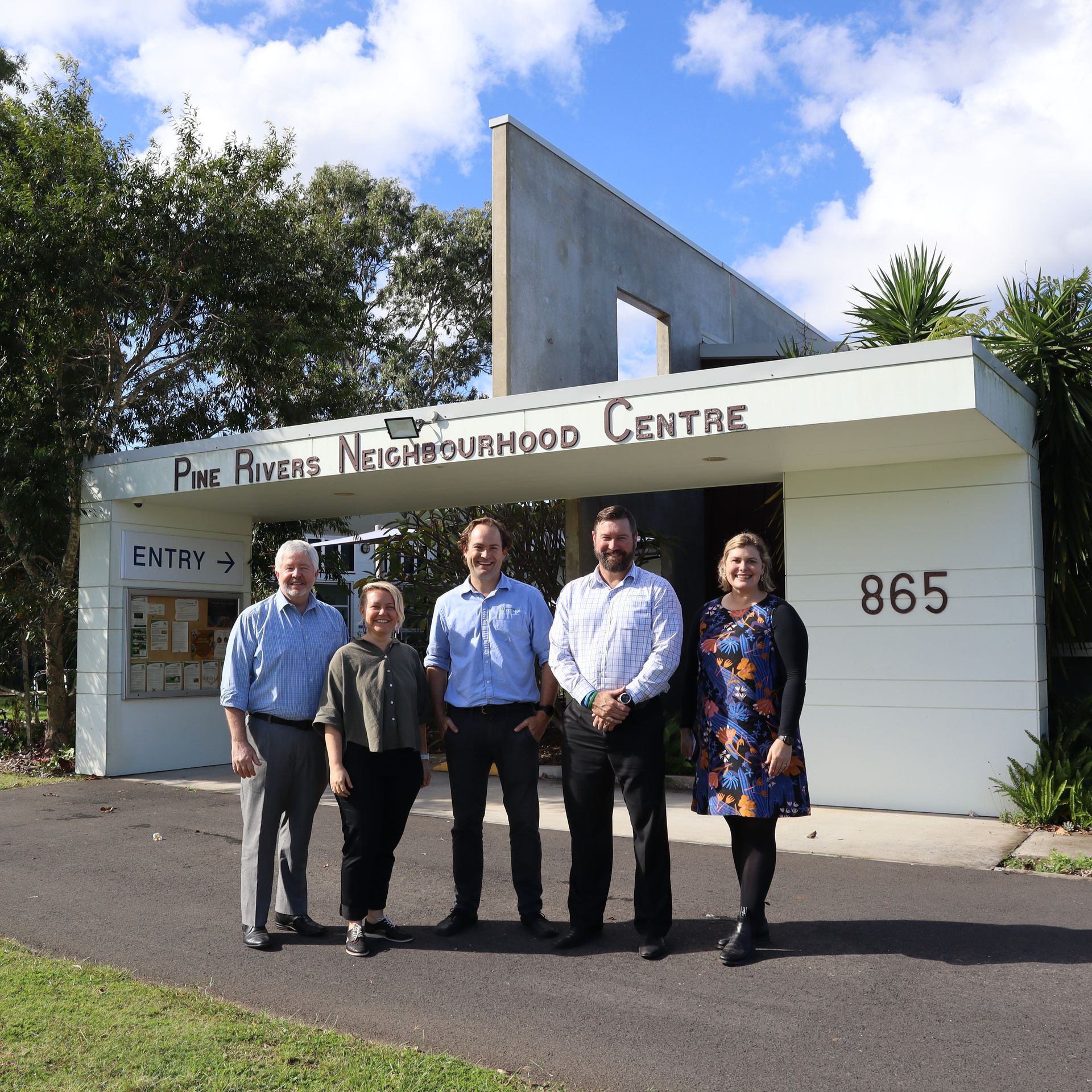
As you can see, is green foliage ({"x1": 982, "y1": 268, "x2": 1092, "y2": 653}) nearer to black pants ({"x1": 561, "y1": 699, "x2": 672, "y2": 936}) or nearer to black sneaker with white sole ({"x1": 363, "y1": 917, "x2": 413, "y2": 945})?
black pants ({"x1": 561, "y1": 699, "x2": 672, "y2": 936})

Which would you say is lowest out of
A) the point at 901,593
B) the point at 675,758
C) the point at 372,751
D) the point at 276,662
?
the point at 675,758

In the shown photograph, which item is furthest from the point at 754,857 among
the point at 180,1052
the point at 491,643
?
the point at 180,1052

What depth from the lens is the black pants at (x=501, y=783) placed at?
16.4ft

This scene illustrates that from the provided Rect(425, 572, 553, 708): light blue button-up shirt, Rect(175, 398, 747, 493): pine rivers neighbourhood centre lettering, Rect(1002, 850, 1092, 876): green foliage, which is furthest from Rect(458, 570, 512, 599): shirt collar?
Rect(1002, 850, 1092, 876): green foliage

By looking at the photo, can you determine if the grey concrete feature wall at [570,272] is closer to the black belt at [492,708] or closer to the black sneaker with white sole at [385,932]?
the black belt at [492,708]

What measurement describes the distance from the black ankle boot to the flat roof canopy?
12.2 ft

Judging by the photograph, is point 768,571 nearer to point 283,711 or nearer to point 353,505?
point 283,711

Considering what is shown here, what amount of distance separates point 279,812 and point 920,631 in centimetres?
547

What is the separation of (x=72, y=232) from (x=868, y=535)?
8.32 m

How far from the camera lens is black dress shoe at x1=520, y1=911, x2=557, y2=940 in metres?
4.97

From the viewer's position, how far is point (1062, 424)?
8.58 meters

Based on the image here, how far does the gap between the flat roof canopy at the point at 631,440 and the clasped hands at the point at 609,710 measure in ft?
11.4

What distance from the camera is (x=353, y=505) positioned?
38.0ft

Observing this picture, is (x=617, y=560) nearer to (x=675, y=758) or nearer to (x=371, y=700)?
(x=371, y=700)
